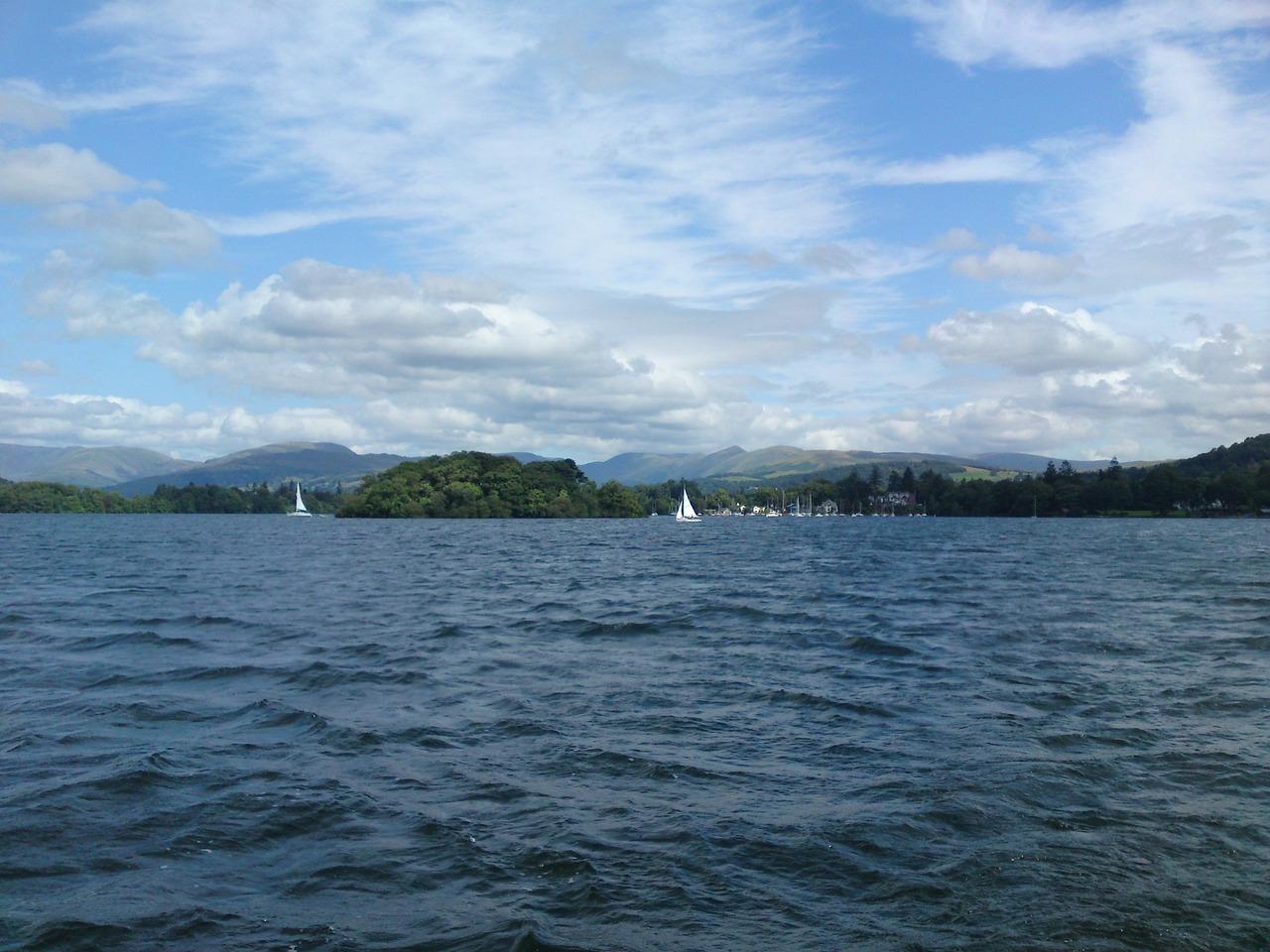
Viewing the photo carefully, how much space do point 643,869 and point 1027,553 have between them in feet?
270

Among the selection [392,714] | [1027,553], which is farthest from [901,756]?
[1027,553]

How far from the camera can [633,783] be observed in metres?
15.0

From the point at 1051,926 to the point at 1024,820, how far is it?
140 inches

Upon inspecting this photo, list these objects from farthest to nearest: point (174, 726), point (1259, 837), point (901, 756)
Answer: point (174, 726)
point (901, 756)
point (1259, 837)

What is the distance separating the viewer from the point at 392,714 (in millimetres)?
19578

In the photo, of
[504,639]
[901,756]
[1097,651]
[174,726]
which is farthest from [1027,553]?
[174,726]

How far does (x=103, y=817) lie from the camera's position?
13.3 m

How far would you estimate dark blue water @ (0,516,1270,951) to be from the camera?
404 inches

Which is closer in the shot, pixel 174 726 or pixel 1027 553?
pixel 174 726

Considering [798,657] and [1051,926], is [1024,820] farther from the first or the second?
[798,657]

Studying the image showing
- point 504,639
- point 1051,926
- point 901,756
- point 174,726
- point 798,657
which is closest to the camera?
point 1051,926

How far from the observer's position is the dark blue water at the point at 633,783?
10250 millimetres

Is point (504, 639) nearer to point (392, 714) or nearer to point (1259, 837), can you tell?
point (392, 714)

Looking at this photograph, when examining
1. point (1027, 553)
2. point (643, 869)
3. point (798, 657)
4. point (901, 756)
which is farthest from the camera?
point (1027, 553)
